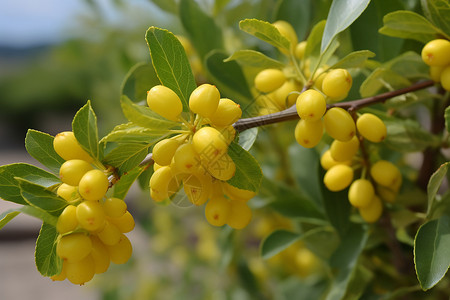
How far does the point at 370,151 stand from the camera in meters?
0.47

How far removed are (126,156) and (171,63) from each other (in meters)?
0.08

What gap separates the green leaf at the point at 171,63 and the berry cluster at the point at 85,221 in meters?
0.09

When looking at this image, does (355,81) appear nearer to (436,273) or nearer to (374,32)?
(374,32)

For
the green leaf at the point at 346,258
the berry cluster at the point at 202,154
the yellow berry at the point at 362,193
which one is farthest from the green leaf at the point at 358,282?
the berry cluster at the point at 202,154

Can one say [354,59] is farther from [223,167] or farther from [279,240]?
[279,240]

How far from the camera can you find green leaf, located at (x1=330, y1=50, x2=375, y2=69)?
0.37 m

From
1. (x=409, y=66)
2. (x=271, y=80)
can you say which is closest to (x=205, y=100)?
(x=271, y=80)

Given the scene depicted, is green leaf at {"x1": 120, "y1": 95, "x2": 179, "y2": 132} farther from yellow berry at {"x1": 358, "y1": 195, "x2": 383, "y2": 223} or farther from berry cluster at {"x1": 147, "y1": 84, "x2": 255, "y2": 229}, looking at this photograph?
yellow berry at {"x1": 358, "y1": 195, "x2": 383, "y2": 223}

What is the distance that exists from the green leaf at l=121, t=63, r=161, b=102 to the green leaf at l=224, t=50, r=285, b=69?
140 mm

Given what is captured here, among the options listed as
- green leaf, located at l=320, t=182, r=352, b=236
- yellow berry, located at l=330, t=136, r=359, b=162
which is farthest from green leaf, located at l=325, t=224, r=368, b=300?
yellow berry, located at l=330, t=136, r=359, b=162

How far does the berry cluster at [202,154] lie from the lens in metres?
0.31

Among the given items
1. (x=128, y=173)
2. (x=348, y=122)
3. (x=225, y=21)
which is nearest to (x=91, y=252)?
(x=128, y=173)

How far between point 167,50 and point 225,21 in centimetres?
45

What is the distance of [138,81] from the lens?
0.54 meters
